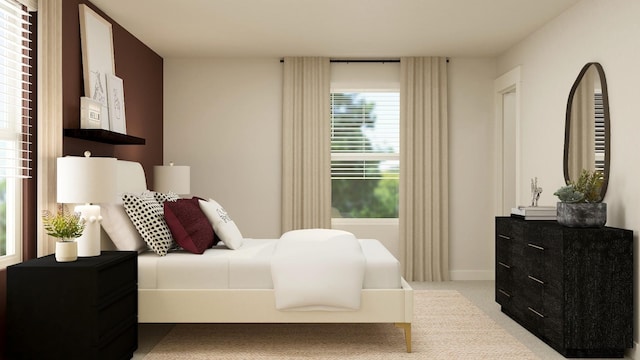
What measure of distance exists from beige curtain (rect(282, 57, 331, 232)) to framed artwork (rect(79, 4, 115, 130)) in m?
2.07

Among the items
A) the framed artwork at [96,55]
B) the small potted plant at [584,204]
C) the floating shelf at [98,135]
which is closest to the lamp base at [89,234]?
the floating shelf at [98,135]

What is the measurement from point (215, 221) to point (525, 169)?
3.02 metres

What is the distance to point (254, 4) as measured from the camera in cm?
425

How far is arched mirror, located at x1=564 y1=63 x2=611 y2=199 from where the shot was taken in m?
3.80

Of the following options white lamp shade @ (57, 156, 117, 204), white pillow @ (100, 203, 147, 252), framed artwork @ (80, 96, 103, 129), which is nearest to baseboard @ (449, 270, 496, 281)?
white pillow @ (100, 203, 147, 252)

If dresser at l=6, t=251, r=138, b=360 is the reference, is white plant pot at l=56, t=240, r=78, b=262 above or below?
above

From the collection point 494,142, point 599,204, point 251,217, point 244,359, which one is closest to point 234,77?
point 251,217

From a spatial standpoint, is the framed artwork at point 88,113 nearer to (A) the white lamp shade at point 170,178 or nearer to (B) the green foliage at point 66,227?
(B) the green foliage at point 66,227

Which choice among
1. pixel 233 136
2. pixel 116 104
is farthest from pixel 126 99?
pixel 233 136

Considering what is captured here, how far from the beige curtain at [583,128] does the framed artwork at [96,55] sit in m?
3.62

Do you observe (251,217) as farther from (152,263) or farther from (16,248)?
(16,248)

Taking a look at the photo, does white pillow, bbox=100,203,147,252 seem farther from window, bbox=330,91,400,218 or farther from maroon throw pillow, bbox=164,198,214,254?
window, bbox=330,91,400,218

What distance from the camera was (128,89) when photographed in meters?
5.04

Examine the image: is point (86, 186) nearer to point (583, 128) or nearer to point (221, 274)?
point (221, 274)
